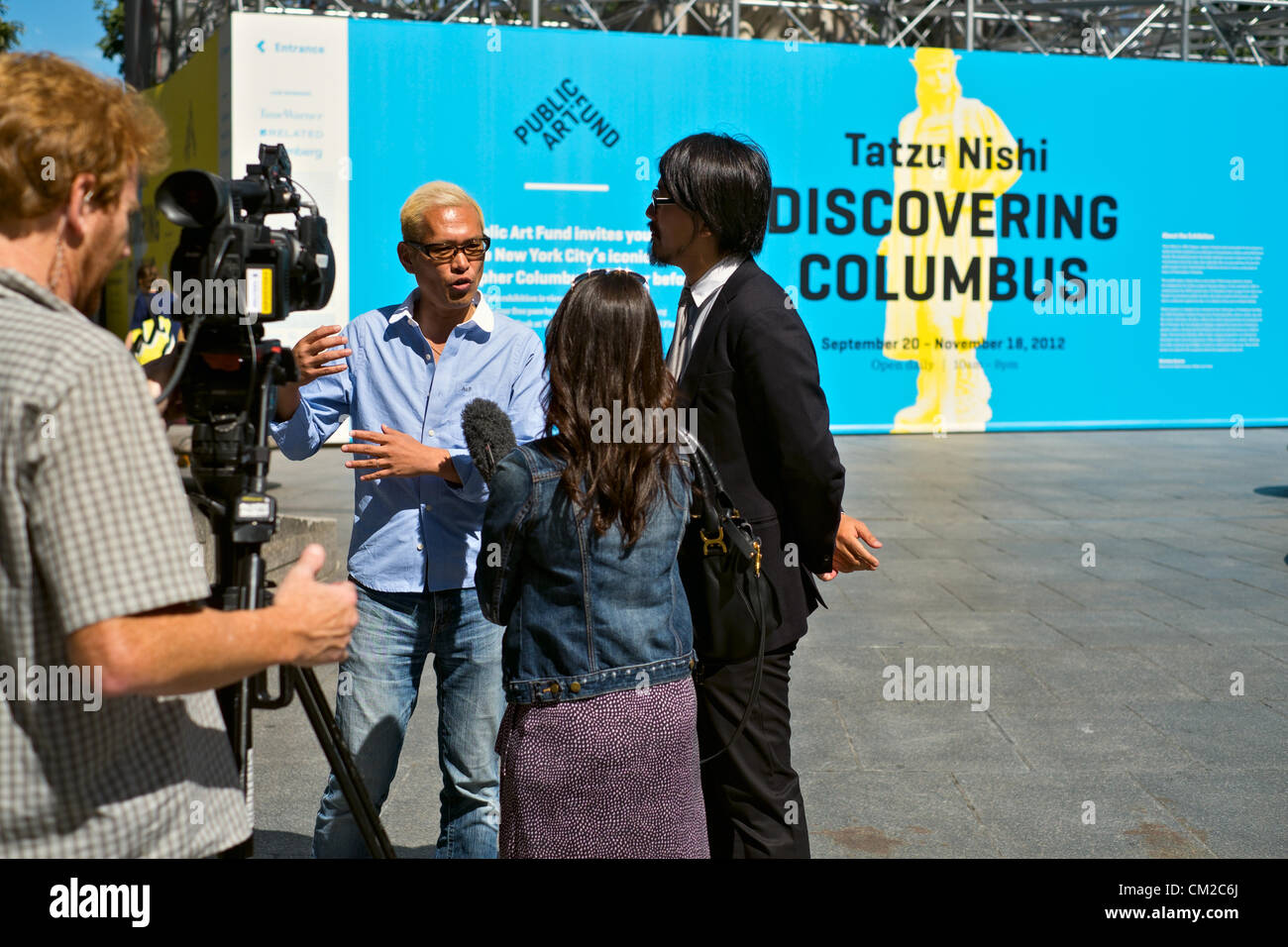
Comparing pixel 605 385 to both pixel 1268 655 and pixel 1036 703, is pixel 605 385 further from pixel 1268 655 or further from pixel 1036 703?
pixel 1268 655

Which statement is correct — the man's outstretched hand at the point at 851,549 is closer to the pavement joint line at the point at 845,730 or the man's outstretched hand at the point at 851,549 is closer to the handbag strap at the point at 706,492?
the handbag strap at the point at 706,492

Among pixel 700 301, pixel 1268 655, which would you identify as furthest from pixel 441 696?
pixel 1268 655

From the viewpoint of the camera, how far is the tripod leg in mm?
2184

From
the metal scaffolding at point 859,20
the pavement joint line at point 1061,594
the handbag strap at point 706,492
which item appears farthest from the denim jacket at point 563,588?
the metal scaffolding at point 859,20

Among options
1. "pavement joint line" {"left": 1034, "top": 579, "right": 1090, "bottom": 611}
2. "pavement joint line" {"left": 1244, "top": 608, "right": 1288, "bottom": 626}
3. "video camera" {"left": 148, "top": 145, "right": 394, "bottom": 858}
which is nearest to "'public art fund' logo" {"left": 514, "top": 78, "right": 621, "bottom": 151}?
"pavement joint line" {"left": 1034, "top": 579, "right": 1090, "bottom": 611}

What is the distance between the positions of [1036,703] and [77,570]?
4.35m

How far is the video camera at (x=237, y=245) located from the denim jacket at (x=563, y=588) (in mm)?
580

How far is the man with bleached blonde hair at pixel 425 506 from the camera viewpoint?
10.1ft

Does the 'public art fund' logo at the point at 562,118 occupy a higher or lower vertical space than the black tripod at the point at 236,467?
higher

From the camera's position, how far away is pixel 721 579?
9.50 ft

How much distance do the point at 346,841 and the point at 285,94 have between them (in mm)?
12746

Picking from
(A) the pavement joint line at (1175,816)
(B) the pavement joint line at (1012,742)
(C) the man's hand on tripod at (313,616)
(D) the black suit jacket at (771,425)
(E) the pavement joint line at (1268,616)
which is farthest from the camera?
(E) the pavement joint line at (1268,616)

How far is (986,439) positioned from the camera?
624 inches
